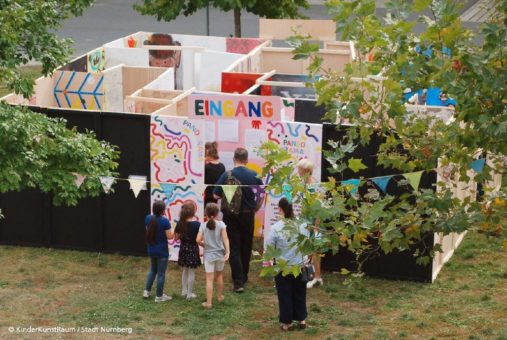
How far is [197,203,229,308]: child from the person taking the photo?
474 inches

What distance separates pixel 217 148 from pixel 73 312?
2.99m

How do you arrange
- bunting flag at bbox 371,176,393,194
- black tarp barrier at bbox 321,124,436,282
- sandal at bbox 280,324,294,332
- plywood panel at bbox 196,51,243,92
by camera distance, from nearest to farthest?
sandal at bbox 280,324,294,332
bunting flag at bbox 371,176,393,194
black tarp barrier at bbox 321,124,436,282
plywood panel at bbox 196,51,243,92

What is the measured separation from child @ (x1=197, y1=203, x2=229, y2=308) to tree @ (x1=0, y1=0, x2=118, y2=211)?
5.15ft

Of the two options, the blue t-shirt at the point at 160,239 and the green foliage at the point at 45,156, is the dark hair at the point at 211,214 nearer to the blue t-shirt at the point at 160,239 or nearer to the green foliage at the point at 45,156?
the blue t-shirt at the point at 160,239

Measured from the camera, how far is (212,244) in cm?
1217

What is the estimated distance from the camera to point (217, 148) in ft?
45.3

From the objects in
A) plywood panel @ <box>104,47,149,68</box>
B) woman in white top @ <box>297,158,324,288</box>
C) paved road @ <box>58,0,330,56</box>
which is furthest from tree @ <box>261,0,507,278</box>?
paved road @ <box>58,0,330,56</box>

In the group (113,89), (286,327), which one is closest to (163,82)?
(113,89)

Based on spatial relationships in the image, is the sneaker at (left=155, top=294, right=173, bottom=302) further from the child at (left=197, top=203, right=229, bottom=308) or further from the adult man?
the adult man

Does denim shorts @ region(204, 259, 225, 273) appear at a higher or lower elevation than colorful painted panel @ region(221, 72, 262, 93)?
lower

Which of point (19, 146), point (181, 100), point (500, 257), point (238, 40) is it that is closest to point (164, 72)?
point (181, 100)

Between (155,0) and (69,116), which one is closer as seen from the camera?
(69,116)

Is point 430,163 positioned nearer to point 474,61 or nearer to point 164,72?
point 474,61

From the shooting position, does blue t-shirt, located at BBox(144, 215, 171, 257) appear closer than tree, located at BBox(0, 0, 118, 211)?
No
